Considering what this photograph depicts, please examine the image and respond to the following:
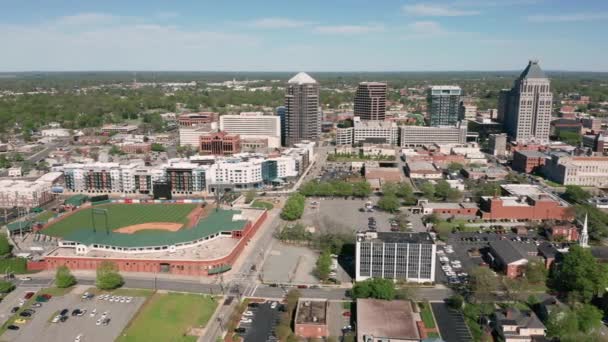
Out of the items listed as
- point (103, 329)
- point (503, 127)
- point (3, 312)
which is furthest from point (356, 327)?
point (503, 127)

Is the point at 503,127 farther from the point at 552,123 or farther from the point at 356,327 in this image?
the point at 356,327

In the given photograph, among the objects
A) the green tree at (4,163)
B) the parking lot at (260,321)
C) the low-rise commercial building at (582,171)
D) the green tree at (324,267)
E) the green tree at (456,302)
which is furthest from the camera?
the green tree at (4,163)

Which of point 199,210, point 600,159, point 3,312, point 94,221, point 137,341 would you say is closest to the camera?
point 137,341

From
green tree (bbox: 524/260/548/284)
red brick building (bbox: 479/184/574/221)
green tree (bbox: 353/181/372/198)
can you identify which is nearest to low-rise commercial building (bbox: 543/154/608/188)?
red brick building (bbox: 479/184/574/221)

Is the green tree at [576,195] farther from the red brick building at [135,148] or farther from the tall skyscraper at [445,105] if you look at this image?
the red brick building at [135,148]

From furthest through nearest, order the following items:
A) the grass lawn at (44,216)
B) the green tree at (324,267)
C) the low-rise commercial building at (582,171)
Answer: the low-rise commercial building at (582,171)
the grass lawn at (44,216)
the green tree at (324,267)

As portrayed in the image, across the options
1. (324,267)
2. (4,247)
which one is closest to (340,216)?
(324,267)

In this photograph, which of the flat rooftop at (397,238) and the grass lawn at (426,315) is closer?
the grass lawn at (426,315)

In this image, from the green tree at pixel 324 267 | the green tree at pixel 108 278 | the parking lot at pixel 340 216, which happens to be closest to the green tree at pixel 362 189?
the parking lot at pixel 340 216

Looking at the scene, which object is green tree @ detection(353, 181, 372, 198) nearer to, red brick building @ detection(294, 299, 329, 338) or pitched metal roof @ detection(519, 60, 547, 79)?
red brick building @ detection(294, 299, 329, 338)
